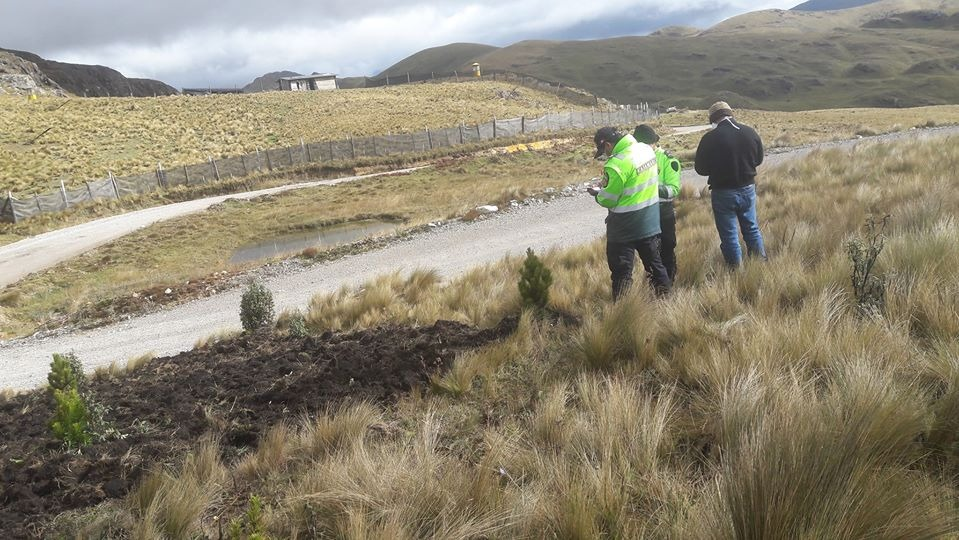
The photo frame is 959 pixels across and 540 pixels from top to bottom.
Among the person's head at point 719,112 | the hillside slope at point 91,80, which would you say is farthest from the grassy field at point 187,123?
the hillside slope at point 91,80

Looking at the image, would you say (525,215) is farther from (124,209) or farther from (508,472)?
(124,209)

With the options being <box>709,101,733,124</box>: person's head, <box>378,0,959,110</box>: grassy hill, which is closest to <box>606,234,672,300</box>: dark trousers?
<box>709,101,733,124</box>: person's head

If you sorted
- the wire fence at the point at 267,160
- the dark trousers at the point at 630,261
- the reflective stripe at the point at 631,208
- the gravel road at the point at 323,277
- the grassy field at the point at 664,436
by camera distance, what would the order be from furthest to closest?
the wire fence at the point at 267,160
the gravel road at the point at 323,277
the dark trousers at the point at 630,261
the reflective stripe at the point at 631,208
the grassy field at the point at 664,436

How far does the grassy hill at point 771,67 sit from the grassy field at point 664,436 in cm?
11932

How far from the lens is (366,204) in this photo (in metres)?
24.6

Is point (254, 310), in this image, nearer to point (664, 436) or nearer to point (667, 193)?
point (667, 193)

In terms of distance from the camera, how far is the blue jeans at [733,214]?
5.80m

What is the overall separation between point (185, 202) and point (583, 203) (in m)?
24.6

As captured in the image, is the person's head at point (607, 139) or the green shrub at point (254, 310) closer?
the person's head at point (607, 139)

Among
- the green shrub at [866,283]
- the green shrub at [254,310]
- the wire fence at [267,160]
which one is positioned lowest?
the green shrub at [254,310]

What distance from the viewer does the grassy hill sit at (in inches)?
4496

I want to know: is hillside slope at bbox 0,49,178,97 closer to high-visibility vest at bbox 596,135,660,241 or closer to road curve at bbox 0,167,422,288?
road curve at bbox 0,167,422,288

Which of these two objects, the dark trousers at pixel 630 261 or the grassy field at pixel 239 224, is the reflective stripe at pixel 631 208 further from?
the grassy field at pixel 239 224

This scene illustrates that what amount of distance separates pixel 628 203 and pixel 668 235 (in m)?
1.13
